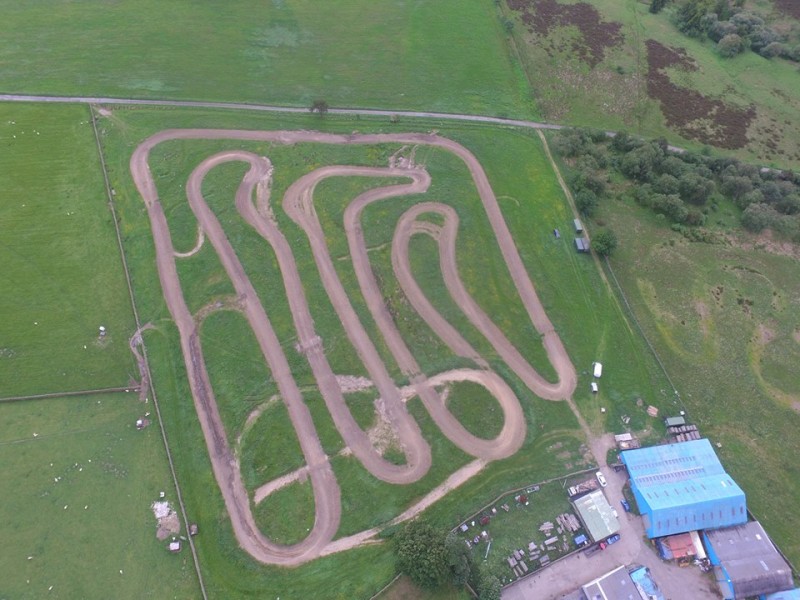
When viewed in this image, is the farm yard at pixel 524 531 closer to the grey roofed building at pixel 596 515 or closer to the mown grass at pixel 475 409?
the grey roofed building at pixel 596 515

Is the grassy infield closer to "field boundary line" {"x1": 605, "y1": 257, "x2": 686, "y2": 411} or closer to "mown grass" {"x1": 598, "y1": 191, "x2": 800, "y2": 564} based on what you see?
"mown grass" {"x1": 598, "y1": 191, "x2": 800, "y2": 564}

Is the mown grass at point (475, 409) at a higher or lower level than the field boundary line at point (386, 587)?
higher

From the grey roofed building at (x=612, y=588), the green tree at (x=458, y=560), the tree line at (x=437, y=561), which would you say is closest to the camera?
the tree line at (x=437, y=561)

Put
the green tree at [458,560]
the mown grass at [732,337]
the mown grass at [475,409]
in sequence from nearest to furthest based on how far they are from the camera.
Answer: the green tree at [458,560] → the mown grass at [732,337] → the mown grass at [475,409]

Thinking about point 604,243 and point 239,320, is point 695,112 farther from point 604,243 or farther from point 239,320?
point 239,320

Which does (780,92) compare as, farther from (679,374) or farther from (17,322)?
(17,322)

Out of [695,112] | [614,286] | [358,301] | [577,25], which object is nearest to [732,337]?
[614,286]

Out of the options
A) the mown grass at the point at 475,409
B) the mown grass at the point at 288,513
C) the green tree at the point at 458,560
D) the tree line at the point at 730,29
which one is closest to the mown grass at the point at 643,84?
the tree line at the point at 730,29
